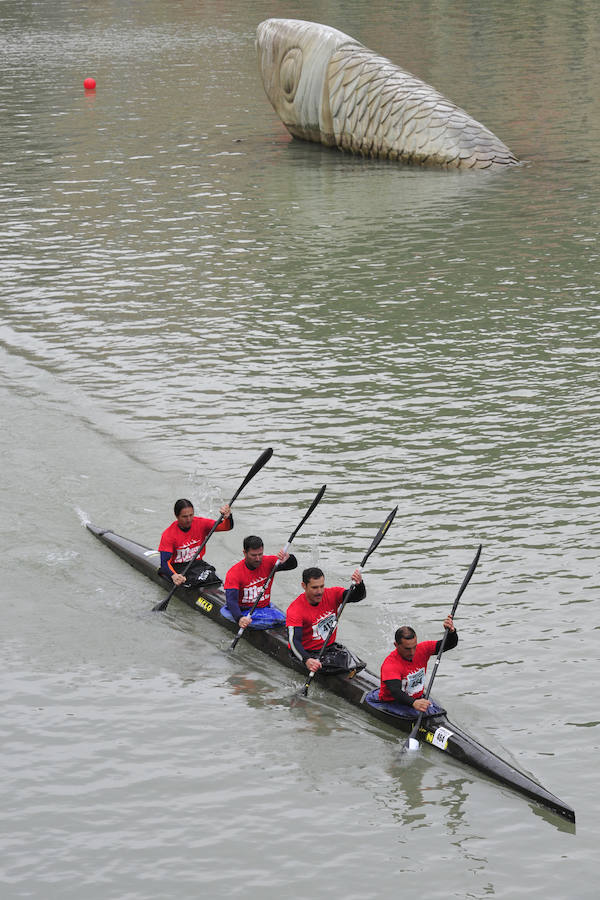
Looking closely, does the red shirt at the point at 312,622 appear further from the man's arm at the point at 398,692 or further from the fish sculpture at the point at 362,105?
the fish sculpture at the point at 362,105

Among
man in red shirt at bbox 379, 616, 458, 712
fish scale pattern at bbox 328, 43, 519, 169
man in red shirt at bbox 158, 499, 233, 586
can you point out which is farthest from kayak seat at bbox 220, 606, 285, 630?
fish scale pattern at bbox 328, 43, 519, 169

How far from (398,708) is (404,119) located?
24268 millimetres

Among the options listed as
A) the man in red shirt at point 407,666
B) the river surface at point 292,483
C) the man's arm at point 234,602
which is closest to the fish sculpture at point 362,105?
the river surface at point 292,483

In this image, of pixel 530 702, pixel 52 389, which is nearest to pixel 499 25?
pixel 52 389

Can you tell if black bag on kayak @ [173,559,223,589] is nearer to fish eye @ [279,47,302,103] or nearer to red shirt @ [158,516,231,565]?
red shirt @ [158,516,231,565]

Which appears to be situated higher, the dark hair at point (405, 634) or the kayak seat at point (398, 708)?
the dark hair at point (405, 634)

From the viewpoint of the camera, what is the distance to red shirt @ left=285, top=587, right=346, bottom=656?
13844 millimetres

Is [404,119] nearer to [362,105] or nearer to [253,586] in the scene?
[362,105]

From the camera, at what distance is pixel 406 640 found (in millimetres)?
12508

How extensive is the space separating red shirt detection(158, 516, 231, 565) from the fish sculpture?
2029 centimetres

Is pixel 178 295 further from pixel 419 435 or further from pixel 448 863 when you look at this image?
pixel 448 863

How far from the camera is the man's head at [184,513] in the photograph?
15688 mm

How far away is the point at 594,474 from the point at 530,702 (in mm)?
5352

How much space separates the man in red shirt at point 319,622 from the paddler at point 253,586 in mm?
774
